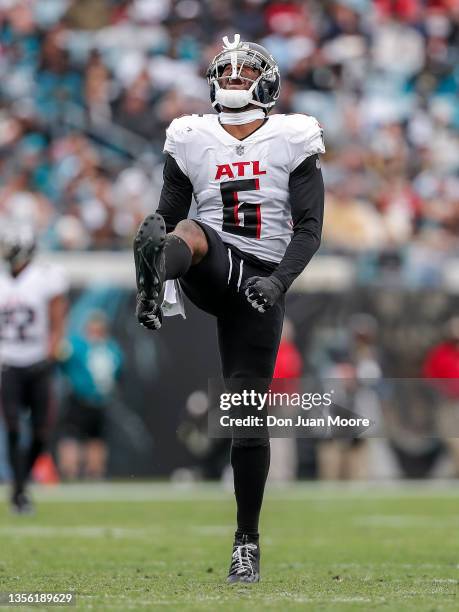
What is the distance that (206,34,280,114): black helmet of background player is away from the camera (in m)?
5.09

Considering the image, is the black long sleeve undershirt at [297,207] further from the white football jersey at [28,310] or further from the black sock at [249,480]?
the white football jersey at [28,310]

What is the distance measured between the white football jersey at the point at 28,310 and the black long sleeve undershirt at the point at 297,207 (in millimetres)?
4362

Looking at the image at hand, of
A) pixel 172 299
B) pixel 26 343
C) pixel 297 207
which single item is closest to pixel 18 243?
pixel 26 343

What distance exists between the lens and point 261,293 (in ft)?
15.3

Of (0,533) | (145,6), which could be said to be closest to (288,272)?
(0,533)

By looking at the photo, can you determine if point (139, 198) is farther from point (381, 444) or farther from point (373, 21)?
point (373, 21)

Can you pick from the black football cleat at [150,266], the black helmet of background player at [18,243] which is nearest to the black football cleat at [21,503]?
the black helmet of background player at [18,243]

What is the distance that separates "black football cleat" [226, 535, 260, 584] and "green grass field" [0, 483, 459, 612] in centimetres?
6

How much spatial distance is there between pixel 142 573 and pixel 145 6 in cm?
1153

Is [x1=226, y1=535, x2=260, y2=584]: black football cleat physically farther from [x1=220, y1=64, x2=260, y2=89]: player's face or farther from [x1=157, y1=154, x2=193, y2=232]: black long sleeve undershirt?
[x1=220, y1=64, x2=260, y2=89]: player's face

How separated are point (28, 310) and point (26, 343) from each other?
250 mm

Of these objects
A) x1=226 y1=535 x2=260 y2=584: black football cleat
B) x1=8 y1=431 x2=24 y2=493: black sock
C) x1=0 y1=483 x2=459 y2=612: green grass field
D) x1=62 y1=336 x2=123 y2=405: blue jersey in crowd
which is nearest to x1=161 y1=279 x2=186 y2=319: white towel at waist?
x1=226 y1=535 x2=260 y2=584: black football cleat

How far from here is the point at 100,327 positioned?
12602 millimetres

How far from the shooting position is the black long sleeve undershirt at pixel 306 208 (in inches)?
196
